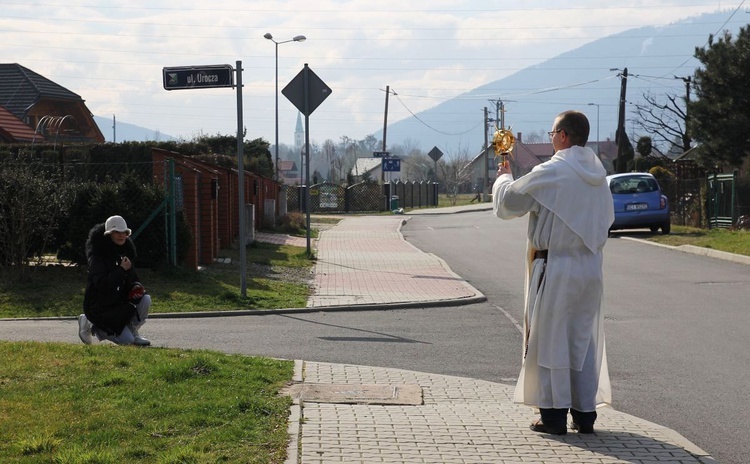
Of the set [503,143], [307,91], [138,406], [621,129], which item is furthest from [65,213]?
[621,129]

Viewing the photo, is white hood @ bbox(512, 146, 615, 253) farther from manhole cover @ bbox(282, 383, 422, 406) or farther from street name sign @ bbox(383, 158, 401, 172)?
street name sign @ bbox(383, 158, 401, 172)

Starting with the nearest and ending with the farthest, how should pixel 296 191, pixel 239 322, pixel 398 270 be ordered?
pixel 239 322
pixel 398 270
pixel 296 191

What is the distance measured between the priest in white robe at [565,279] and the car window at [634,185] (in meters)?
22.0

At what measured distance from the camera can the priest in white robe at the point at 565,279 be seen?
6.21 m

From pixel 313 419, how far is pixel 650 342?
5191mm

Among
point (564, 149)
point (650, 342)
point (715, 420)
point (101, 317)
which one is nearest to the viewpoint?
point (564, 149)

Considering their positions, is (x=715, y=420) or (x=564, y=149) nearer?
(x=564, y=149)

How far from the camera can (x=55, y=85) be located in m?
44.9

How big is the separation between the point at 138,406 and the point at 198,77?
7.68 m

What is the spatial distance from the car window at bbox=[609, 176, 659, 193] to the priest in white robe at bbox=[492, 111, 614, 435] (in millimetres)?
22017

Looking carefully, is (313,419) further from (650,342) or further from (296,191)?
(296,191)

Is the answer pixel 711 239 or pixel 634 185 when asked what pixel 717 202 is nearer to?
pixel 634 185

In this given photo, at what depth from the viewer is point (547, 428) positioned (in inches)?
248

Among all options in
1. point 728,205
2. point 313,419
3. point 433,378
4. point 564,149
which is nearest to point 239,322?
point 433,378
